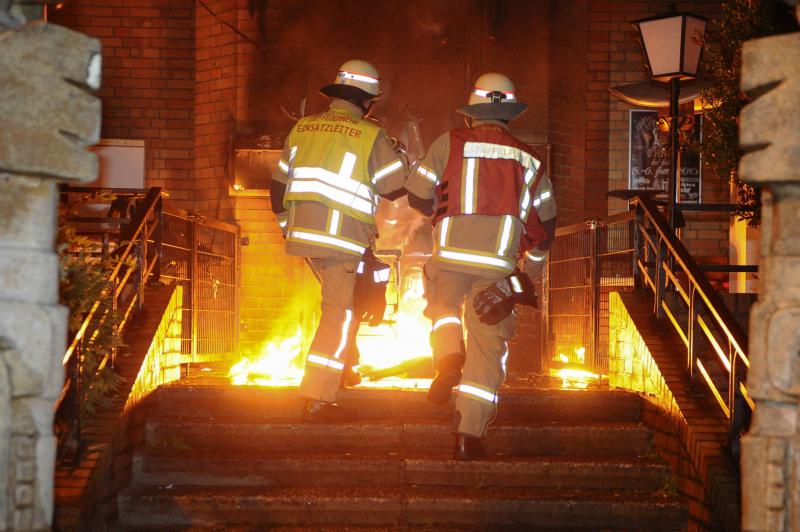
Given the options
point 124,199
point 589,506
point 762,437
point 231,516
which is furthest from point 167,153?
point 762,437

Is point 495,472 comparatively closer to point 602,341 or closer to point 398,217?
point 602,341

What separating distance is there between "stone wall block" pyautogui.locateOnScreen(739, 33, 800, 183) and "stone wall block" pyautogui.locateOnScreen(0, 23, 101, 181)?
2417 millimetres

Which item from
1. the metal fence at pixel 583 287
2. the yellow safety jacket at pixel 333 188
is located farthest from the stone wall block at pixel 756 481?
the metal fence at pixel 583 287

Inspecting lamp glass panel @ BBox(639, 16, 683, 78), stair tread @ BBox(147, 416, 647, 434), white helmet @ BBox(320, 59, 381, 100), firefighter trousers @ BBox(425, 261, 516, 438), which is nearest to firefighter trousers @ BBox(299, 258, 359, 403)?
stair tread @ BBox(147, 416, 647, 434)

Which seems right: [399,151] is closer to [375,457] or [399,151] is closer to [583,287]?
[375,457]

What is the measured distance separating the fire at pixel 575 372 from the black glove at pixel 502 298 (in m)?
2.19

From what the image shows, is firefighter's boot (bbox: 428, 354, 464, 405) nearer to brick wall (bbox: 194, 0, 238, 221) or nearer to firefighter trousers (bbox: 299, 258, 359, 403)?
firefighter trousers (bbox: 299, 258, 359, 403)

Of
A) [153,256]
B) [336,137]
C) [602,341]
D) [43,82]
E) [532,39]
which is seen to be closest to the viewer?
[43,82]

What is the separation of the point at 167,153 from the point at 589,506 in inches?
301

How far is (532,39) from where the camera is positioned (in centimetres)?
1066

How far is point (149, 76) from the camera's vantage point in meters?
11.7

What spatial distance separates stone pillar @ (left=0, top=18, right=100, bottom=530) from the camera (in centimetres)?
351

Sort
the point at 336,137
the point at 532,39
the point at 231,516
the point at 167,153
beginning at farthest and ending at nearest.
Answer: the point at 167,153 < the point at 532,39 < the point at 336,137 < the point at 231,516

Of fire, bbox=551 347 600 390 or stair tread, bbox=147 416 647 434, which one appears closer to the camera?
stair tread, bbox=147 416 647 434
